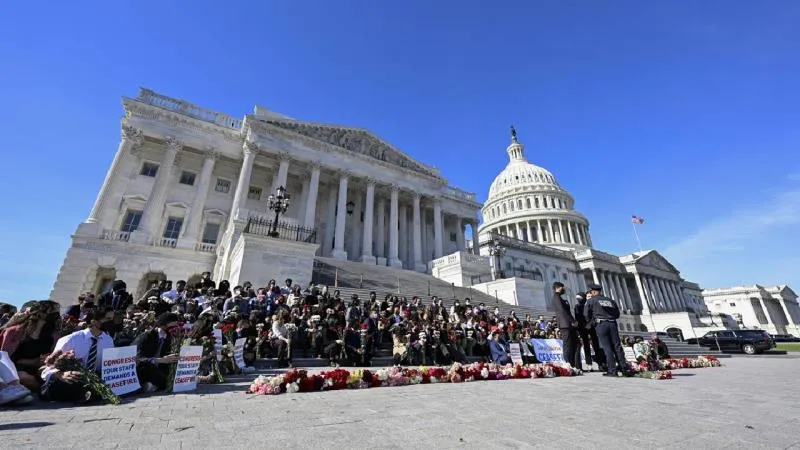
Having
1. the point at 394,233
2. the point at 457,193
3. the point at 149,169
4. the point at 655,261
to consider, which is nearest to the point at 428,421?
the point at 394,233

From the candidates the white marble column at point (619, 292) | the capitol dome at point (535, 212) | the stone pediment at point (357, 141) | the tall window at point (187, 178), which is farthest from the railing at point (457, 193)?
the white marble column at point (619, 292)

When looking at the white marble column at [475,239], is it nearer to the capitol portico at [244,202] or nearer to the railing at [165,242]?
the capitol portico at [244,202]

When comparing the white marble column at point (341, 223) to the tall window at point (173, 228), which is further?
the white marble column at point (341, 223)

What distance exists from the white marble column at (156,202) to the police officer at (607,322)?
24.7 meters

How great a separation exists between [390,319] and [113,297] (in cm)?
883

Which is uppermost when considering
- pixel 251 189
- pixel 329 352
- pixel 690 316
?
pixel 251 189

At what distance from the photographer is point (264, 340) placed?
9.39m

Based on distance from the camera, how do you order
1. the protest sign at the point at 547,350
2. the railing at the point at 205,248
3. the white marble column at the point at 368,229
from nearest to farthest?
A: the protest sign at the point at 547,350 < the railing at the point at 205,248 < the white marble column at the point at 368,229

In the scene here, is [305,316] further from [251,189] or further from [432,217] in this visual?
[432,217]

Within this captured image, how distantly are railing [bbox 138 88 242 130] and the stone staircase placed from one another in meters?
15.2

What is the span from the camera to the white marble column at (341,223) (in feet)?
90.8

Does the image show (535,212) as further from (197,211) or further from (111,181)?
(111,181)

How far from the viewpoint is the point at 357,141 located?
33.6 metres

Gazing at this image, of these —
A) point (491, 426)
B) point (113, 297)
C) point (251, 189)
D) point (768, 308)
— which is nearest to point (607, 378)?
point (491, 426)
